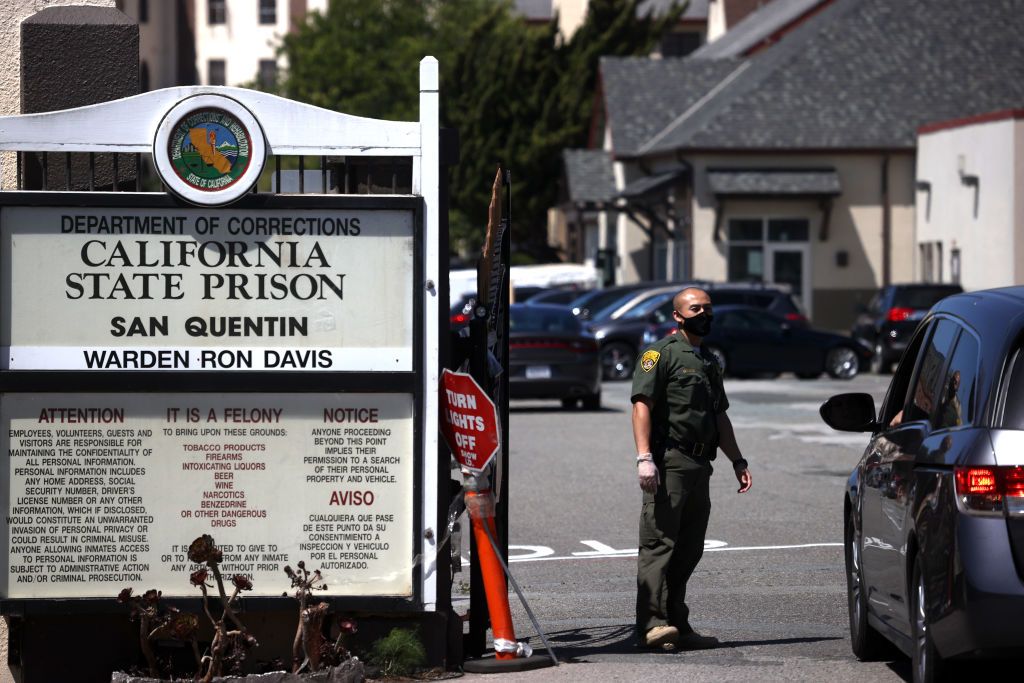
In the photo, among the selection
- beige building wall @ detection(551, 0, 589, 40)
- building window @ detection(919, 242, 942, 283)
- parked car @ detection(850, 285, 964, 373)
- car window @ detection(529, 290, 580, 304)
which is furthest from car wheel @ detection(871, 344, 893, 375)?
beige building wall @ detection(551, 0, 589, 40)

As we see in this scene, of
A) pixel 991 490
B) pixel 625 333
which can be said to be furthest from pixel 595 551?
pixel 625 333

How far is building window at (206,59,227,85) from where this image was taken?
100125mm

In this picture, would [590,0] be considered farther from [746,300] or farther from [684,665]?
[684,665]

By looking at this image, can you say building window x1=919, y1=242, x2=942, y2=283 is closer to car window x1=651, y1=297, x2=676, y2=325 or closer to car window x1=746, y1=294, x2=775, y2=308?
car window x1=746, y1=294, x2=775, y2=308

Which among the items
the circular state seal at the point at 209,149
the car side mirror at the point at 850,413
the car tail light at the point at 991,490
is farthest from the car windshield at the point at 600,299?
the car tail light at the point at 991,490

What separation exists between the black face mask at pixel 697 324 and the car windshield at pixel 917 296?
25.7m

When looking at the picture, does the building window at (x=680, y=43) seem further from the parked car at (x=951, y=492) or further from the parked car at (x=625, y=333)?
the parked car at (x=951, y=492)

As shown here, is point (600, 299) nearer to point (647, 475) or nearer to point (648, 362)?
point (648, 362)

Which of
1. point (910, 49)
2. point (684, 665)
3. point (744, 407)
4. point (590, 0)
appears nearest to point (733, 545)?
point (684, 665)

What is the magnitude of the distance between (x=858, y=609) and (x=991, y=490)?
2.27 metres

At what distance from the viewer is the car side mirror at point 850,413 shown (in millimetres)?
7594

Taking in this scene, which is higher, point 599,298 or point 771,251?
point 771,251

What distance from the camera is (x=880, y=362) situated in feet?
109

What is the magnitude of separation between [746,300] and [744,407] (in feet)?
30.0
